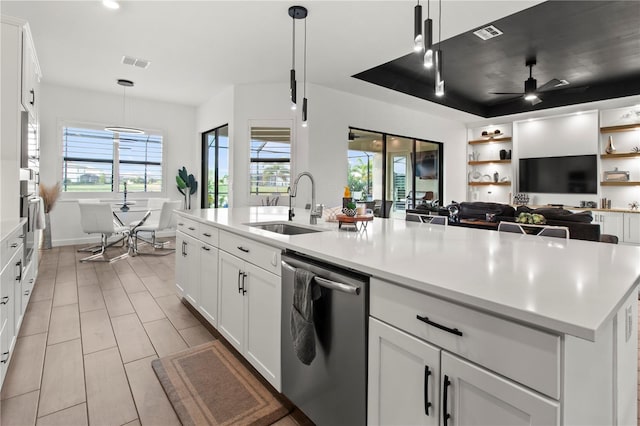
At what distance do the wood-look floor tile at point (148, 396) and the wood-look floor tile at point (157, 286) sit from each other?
1.42 m

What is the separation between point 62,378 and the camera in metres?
2.00

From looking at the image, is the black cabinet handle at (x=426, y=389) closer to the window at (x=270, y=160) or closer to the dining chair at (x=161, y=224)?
the window at (x=270, y=160)

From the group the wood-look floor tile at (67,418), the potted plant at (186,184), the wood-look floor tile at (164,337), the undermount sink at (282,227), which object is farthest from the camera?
the potted plant at (186,184)

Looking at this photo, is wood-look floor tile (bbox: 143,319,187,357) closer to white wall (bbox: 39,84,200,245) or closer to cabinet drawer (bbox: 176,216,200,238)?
cabinet drawer (bbox: 176,216,200,238)

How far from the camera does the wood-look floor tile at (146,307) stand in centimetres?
293

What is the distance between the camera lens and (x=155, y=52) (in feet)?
14.3

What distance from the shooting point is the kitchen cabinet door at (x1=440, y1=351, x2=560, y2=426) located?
2.59 ft

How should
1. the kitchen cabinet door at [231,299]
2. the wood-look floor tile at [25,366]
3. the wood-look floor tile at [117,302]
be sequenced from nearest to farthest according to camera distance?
the wood-look floor tile at [25,366], the kitchen cabinet door at [231,299], the wood-look floor tile at [117,302]

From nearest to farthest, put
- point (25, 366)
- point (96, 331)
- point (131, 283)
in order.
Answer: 1. point (25, 366)
2. point (96, 331)
3. point (131, 283)

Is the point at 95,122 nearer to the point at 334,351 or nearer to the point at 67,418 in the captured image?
the point at 67,418

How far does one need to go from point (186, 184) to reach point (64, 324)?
15.3ft

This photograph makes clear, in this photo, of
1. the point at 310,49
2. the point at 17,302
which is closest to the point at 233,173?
the point at 310,49

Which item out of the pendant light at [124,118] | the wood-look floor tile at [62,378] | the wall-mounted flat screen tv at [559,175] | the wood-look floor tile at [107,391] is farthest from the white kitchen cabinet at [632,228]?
the pendant light at [124,118]

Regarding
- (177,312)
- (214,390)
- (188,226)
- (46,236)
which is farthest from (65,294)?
(46,236)
